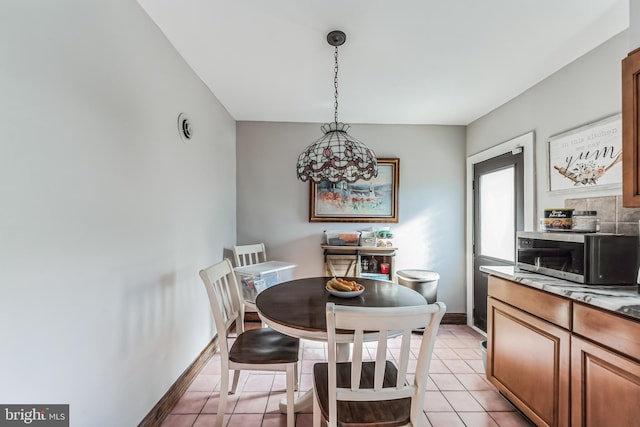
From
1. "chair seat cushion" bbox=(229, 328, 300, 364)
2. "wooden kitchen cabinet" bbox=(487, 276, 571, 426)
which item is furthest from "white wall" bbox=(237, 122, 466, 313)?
"chair seat cushion" bbox=(229, 328, 300, 364)

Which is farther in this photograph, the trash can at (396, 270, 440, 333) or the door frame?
the trash can at (396, 270, 440, 333)

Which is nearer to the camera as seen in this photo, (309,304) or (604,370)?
(604,370)

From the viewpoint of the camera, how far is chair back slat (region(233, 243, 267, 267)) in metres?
3.05

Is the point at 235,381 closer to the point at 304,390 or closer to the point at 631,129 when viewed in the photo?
the point at 304,390

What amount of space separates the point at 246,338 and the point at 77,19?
1.87 m

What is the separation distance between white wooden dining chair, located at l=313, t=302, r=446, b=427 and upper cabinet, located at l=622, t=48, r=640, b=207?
3.71ft

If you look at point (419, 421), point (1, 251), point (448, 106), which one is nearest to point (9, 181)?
point (1, 251)

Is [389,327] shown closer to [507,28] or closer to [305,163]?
[305,163]

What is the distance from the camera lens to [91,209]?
126 centimetres

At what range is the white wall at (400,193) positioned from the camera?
353cm

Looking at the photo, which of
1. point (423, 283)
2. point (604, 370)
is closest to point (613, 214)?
point (604, 370)

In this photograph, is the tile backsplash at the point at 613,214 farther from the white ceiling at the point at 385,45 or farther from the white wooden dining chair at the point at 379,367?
the white wooden dining chair at the point at 379,367

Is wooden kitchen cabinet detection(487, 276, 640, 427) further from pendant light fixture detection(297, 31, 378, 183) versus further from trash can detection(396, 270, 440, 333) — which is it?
pendant light fixture detection(297, 31, 378, 183)

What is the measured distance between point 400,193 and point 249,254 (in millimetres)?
1958
